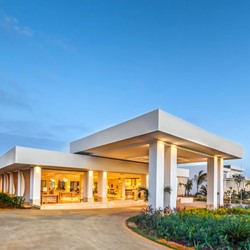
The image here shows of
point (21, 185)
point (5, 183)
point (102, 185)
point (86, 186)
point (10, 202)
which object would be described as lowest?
point (5, 183)

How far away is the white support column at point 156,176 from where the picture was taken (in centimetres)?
1411

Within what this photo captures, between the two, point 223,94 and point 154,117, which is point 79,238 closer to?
point 154,117

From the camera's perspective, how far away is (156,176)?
46.1ft

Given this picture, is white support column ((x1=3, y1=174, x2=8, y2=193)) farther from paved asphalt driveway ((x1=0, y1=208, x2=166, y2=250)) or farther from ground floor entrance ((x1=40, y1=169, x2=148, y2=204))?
paved asphalt driveway ((x1=0, y1=208, x2=166, y2=250))

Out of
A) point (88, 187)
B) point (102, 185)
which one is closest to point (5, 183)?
point (88, 187)

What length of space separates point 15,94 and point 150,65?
34715 mm

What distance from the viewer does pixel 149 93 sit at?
2558 centimetres

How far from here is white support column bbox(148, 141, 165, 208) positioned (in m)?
14.1

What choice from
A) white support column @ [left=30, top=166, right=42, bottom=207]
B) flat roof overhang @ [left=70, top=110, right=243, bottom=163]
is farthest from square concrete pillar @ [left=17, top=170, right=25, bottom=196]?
flat roof overhang @ [left=70, top=110, right=243, bottom=163]

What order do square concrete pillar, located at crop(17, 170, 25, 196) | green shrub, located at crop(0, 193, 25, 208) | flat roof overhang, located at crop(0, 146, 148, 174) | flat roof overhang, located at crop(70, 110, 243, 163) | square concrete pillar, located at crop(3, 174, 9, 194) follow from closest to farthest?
flat roof overhang, located at crop(70, 110, 243, 163)
flat roof overhang, located at crop(0, 146, 148, 174)
green shrub, located at crop(0, 193, 25, 208)
square concrete pillar, located at crop(17, 170, 25, 196)
square concrete pillar, located at crop(3, 174, 9, 194)

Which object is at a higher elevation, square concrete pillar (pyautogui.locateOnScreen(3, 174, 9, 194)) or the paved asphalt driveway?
the paved asphalt driveway

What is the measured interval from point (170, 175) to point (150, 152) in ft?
5.85

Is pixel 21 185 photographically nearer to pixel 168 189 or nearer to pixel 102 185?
pixel 102 185

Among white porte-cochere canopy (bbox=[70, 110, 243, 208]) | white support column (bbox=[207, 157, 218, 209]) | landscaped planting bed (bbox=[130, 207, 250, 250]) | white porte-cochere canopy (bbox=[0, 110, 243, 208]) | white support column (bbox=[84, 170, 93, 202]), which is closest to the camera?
landscaped planting bed (bbox=[130, 207, 250, 250])
